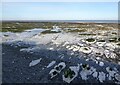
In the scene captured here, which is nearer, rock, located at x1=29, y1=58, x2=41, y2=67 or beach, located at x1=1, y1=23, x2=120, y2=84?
Result: beach, located at x1=1, y1=23, x2=120, y2=84

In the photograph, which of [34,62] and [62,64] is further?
[34,62]

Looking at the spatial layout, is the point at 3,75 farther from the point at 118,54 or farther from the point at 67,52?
the point at 118,54

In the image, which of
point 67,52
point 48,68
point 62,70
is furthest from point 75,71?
point 67,52

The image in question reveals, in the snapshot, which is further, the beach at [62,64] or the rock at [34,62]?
the rock at [34,62]

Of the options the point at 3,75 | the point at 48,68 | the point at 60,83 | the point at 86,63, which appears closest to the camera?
the point at 60,83

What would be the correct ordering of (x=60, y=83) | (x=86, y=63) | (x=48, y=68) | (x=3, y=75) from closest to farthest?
(x=60, y=83), (x=3, y=75), (x=48, y=68), (x=86, y=63)

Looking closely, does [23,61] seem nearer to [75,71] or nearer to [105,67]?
[75,71]

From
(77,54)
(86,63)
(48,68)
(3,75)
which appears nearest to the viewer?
(3,75)

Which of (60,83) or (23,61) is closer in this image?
(60,83)

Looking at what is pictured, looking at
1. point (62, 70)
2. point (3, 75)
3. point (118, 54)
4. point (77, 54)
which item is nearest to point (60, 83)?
point (62, 70)
